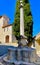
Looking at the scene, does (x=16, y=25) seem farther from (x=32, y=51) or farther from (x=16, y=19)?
(x=32, y=51)

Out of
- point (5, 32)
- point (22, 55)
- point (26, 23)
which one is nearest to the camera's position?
point (22, 55)

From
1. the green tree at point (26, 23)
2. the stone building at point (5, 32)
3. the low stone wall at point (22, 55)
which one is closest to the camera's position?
the low stone wall at point (22, 55)

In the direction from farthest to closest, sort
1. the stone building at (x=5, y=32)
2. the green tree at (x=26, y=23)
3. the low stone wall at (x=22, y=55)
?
the stone building at (x=5, y=32)
the green tree at (x=26, y=23)
the low stone wall at (x=22, y=55)

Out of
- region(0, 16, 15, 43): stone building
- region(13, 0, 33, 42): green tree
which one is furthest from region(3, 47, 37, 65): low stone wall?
region(0, 16, 15, 43): stone building

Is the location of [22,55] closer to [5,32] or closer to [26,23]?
[26,23]

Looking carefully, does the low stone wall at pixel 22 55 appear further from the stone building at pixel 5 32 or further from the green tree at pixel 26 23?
the stone building at pixel 5 32

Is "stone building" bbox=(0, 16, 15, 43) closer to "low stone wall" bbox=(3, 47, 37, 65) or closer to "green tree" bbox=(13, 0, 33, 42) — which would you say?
"green tree" bbox=(13, 0, 33, 42)

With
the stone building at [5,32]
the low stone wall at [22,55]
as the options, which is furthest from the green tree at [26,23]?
the low stone wall at [22,55]

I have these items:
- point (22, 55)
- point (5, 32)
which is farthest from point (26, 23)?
point (22, 55)

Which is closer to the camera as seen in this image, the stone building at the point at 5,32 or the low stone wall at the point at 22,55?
the low stone wall at the point at 22,55

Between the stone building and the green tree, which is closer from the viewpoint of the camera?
the green tree

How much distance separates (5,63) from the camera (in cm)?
920

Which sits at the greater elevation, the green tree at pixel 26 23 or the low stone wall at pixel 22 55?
the green tree at pixel 26 23

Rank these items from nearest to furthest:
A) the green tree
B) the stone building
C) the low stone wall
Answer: the low stone wall → the green tree → the stone building
